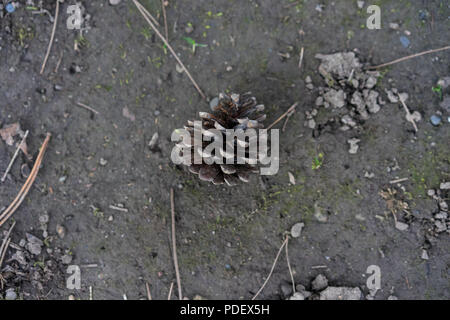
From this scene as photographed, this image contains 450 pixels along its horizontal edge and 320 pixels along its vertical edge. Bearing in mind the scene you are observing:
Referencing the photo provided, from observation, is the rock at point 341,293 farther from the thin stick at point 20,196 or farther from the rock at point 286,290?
the thin stick at point 20,196

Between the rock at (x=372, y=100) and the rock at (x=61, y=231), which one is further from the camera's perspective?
the rock at (x=61, y=231)

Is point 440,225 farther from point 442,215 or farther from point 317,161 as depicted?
point 317,161

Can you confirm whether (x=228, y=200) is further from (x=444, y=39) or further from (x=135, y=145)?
(x=444, y=39)

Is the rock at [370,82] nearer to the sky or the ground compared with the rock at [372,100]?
nearer to the sky

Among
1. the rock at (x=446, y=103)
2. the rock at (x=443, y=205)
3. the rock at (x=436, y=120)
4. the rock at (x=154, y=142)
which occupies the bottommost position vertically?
the rock at (x=443, y=205)

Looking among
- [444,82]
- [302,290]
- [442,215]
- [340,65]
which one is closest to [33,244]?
[302,290]

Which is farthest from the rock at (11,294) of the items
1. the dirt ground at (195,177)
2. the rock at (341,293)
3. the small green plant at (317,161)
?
the small green plant at (317,161)
